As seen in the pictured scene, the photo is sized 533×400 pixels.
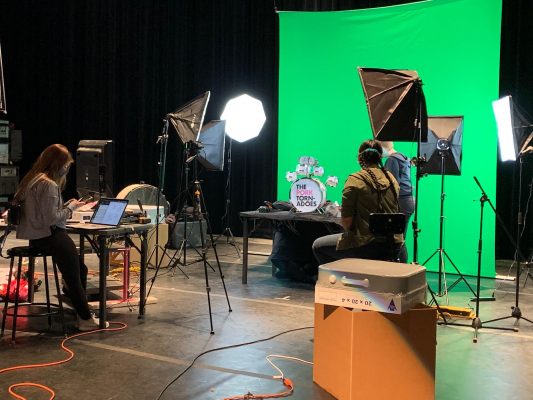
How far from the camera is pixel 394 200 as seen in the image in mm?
4375

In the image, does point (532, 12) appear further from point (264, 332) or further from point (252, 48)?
point (264, 332)

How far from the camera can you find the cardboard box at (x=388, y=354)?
124 inches

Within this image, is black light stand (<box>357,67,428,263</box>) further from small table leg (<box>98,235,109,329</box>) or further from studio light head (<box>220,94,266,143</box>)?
studio light head (<box>220,94,266,143</box>)

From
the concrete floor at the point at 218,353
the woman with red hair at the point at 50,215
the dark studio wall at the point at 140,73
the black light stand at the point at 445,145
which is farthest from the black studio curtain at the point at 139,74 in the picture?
the woman with red hair at the point at 50,215

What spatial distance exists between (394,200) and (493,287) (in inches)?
111

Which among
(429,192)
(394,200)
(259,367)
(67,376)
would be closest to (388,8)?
(429,192)

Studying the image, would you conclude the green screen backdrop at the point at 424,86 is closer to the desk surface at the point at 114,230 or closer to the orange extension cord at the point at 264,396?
the desk surface at the point at 114,230

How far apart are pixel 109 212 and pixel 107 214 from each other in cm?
2

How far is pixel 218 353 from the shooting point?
411 centimetres

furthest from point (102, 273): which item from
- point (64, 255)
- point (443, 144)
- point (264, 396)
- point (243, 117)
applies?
point (243, 117)

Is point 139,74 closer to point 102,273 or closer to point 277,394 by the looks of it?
point 102,273

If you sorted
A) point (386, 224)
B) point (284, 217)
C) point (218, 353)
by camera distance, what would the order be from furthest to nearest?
point (284, 217), point (218, 353), point (386, 224)

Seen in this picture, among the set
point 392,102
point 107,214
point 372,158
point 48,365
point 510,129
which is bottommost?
point 48,365

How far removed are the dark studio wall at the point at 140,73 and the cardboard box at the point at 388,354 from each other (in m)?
6.45
